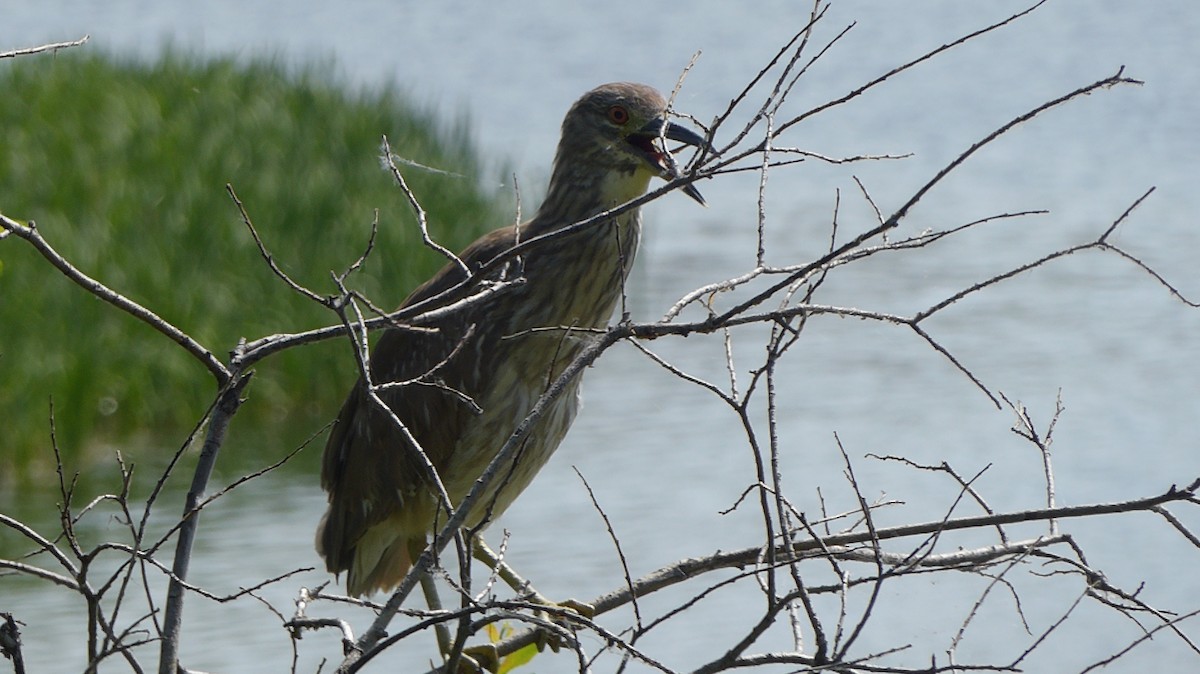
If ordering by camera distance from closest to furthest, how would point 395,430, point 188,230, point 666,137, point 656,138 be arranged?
point 666,137, point 656,138, point 395,430, point 188,230

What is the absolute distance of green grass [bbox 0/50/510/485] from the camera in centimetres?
819

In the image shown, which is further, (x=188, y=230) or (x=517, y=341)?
(x=188, y=230)

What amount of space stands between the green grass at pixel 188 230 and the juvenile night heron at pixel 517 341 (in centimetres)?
362

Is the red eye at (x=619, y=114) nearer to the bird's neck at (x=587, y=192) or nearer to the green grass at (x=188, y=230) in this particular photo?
the bird's neck at (x=587, y=192)

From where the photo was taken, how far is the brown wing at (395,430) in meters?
4.39

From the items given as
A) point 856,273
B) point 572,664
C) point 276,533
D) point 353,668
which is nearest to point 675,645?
point 572,664

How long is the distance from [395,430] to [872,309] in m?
6.57

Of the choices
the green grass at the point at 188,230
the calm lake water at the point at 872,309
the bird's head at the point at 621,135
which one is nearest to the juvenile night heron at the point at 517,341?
the bird's head at the point at 621,135

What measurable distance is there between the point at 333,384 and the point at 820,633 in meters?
6.63

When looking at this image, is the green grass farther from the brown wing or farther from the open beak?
the open beak

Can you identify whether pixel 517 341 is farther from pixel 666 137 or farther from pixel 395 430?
pixel 666 137

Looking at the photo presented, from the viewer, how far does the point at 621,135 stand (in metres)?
4.24

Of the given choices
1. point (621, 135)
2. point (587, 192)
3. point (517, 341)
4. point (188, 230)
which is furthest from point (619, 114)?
point (188, 230)

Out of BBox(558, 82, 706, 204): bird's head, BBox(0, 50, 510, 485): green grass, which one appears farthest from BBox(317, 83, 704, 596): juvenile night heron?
BBox(0, 50, 510, 485): green grass
